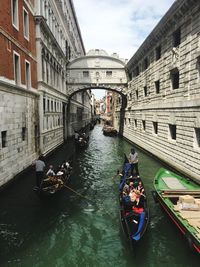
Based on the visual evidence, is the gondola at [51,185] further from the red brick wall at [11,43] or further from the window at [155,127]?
the window at [155,127]

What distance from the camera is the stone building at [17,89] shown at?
10.2 metres

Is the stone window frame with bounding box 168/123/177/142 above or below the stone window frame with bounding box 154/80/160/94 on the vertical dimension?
below

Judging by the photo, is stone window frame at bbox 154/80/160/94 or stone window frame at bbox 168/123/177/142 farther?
stone window frame at bbox 154/80/160/94

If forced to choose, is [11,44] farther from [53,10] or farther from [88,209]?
[53,10]

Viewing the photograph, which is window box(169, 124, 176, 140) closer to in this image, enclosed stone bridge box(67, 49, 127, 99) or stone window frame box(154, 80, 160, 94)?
stone window frame box(154, 80, 160, 94)

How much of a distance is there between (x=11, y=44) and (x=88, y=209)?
313 inches

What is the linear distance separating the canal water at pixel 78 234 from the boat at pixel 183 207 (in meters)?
0.58

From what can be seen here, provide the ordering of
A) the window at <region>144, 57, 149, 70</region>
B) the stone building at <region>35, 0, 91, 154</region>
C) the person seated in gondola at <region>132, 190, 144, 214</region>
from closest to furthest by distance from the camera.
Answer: the person seated in gondola at <region>132, 190, 144, 214</region>, the stone building at <region>35, 0, 91, 154</region>, the window at <region>144, 57, 149, 70</region>

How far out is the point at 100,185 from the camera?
11453 millimetres

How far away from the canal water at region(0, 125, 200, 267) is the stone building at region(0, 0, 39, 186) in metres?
1.61

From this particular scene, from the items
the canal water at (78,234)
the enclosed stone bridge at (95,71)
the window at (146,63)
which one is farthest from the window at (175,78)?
the enclosed stone bridge at (95,71)

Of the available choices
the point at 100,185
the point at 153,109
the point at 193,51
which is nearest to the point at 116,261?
the point at 100,185

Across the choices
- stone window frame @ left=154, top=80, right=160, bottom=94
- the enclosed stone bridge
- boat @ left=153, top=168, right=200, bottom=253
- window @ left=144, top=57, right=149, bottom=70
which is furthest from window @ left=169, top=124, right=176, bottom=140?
the enclosed stone bridge

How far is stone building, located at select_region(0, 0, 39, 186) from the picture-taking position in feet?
33.4
